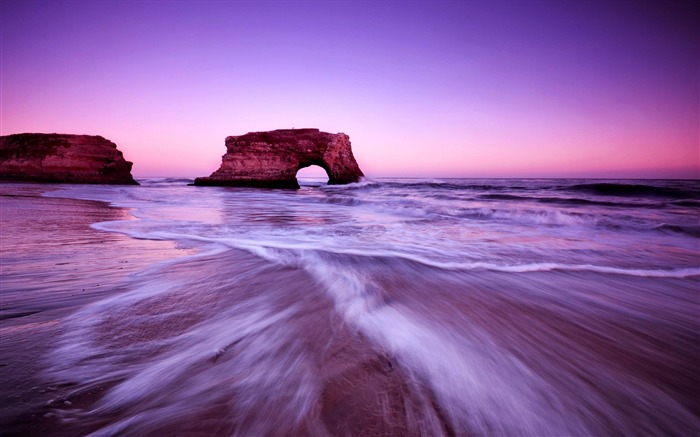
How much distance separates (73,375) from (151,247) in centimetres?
245

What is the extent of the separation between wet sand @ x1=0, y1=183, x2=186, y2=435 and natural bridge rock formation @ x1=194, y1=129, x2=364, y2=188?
24214 millimetres

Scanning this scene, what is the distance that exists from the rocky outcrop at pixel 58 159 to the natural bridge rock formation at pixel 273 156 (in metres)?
9.41

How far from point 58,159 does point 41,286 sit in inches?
1421

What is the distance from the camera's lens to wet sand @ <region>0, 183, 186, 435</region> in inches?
38.8

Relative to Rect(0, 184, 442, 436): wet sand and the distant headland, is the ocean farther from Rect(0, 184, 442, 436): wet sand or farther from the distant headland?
the distant headland

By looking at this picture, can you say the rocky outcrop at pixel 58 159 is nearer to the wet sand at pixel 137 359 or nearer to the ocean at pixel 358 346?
the ocean at pixel 358 346

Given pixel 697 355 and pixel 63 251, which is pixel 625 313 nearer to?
pixel 697 355

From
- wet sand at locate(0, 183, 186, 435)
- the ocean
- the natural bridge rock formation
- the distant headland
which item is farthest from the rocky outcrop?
the ocean

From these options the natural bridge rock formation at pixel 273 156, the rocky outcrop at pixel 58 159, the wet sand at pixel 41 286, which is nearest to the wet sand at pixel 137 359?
the wet sand at pixel 41 286

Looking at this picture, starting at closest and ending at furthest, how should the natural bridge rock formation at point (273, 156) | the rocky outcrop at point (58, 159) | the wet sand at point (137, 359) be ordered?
the wet sand at point (137, 359)
the rocky outcrop at point (58, 159)
the natural bridge rock formation at point (273, 156)

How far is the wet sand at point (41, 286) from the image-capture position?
984 millimetres

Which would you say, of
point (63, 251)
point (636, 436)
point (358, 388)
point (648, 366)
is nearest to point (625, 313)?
point (648, 366)

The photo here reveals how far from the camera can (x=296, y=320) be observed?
1.69 meters

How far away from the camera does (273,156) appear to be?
27.6 meters
